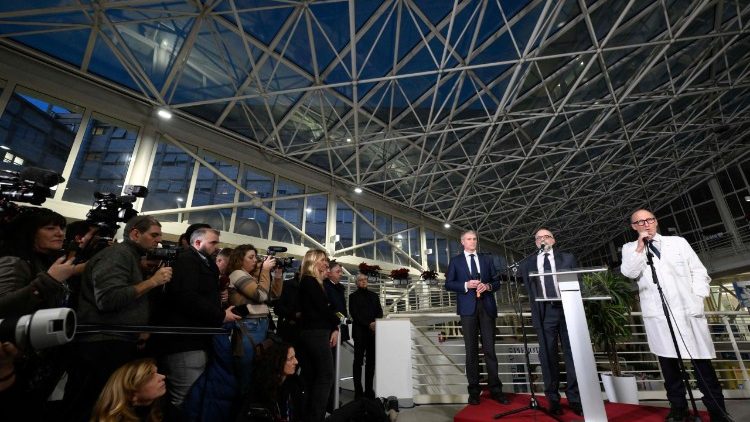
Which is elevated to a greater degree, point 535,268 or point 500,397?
point 535,268

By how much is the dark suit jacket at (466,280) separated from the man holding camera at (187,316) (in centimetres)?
218

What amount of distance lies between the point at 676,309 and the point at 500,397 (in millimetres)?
1578

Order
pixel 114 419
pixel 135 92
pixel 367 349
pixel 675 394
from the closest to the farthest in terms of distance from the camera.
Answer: pixel 114 419
pixel 675 394
pixel 367 349
pixel 135 92

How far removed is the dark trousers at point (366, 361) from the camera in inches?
155

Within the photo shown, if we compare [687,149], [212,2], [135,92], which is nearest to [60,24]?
[135,92]

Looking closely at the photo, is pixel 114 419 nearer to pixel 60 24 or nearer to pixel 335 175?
pixel 60 24

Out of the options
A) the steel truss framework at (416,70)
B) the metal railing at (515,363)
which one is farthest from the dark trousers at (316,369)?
the steel truss framework at (416,70)

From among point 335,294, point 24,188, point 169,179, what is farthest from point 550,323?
point 169,179

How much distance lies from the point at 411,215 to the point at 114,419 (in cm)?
1391

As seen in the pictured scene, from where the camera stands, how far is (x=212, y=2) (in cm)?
598

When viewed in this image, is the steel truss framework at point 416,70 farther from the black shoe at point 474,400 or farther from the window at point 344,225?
the black shoe at point 474,400

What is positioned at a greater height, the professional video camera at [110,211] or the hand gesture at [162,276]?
the professional video camera at [110,211]

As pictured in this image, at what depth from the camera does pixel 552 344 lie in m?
2.77

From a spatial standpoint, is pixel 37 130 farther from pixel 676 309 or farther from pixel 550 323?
pixel 676 309
